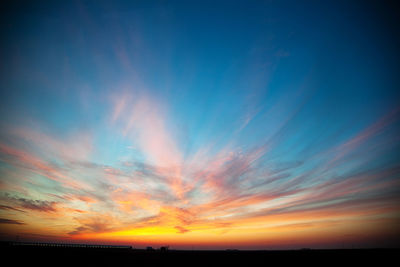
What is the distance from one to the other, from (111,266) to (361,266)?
42230 millimetres

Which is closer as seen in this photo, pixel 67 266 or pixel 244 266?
pixel 67 266

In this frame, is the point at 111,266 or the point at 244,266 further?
the point at 244,266

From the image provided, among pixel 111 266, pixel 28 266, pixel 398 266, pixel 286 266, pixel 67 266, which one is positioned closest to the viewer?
pixel 28 266

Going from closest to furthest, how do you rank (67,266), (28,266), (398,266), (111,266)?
(28,266), (67,266), (111,266), (398,266)

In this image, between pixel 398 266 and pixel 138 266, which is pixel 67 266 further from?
pixel 398 266

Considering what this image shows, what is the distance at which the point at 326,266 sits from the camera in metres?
34.3

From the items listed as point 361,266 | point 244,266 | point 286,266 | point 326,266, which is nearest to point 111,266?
point 244,266

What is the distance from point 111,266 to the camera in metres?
29.9

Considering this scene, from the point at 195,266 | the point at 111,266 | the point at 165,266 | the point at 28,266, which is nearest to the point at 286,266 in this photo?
the point at 195,266

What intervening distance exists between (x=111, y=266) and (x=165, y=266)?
26.9 feet

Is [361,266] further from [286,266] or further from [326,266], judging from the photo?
[286,266]

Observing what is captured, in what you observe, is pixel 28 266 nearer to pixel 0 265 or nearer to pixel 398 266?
pixel 0 265

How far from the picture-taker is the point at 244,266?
35.4 metres

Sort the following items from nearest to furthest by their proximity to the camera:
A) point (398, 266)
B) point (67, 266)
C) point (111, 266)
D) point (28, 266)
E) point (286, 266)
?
point (28, 266), point (67, 266), point (111, 266), point (398, 266), point (286, 266)
